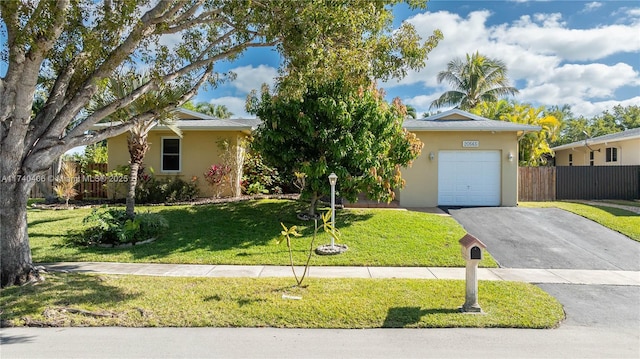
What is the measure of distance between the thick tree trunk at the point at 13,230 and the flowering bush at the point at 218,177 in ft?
27.6

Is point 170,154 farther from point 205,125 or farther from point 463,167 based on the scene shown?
point 463,167

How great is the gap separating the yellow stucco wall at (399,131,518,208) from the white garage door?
0.19 m

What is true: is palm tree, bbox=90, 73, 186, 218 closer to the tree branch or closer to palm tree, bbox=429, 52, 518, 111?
the tree branch

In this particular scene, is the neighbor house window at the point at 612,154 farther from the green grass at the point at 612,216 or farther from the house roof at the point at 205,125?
the house roof at the point at 205,125

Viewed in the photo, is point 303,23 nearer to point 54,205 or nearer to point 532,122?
point 54,205

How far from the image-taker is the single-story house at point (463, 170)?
1408cm

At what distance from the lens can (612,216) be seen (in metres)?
12.2

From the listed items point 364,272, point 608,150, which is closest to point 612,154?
point 608,150

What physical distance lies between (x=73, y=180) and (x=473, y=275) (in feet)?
49.6

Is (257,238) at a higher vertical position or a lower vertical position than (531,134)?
lower

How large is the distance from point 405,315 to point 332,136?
19.5ft

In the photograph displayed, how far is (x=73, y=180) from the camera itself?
48.0 feet

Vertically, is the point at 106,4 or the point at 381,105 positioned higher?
the point at 106,4

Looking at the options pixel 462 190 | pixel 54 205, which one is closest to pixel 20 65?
pixel 54 205
